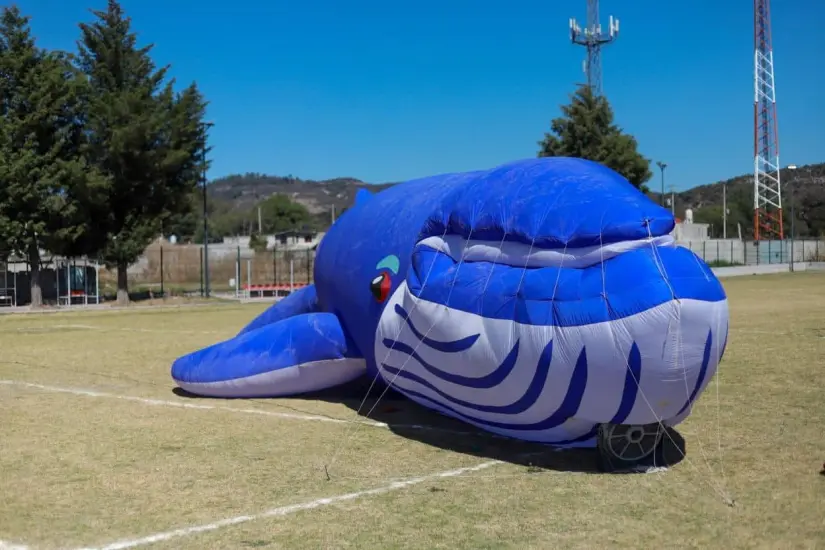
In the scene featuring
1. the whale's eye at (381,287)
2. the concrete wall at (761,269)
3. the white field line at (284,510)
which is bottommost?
the white field line at (284,510)

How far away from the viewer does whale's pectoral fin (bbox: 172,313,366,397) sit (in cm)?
990

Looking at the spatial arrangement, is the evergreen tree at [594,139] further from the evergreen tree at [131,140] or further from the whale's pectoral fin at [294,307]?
the whale's pectoral fin at [294,307]

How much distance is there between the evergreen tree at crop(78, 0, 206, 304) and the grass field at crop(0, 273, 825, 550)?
2318cm

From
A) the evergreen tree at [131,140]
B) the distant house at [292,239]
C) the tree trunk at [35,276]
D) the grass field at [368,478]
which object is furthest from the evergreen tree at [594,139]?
the distant house at [292,239]

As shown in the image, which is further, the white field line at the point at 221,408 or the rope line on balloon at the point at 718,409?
the white field line at the point at 221,408

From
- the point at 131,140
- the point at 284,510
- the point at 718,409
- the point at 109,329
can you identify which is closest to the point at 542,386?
the point at 284,510

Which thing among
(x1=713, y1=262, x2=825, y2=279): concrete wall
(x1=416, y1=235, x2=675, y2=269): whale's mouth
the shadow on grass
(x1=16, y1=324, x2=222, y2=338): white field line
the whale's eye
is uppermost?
(x1=416, y1=235, x2=675, y2=269): whale's mouth

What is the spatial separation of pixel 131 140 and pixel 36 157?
3.56 m

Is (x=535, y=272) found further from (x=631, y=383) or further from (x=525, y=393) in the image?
(x=631, y=383)

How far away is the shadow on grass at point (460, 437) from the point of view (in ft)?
A: 23.9

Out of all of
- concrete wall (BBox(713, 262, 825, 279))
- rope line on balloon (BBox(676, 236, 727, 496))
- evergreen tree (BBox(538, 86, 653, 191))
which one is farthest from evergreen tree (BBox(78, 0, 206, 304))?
concrete wall (BBox(713, 262, 825, 279))

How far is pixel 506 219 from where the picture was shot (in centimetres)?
724

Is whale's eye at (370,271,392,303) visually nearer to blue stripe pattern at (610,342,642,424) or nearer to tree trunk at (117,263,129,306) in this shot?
blue stripe pattern at (610,342,642,424)

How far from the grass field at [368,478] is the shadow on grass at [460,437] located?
0.04 metres
